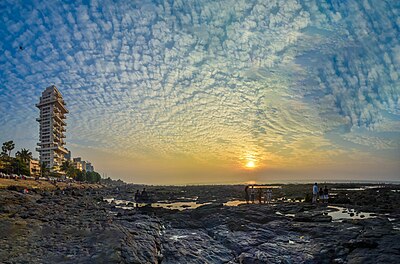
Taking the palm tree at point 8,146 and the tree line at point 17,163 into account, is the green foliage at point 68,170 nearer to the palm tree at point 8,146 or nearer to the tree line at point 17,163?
the tree line at point 17,163

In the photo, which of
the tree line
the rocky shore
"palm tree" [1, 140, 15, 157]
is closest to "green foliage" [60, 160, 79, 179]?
the tree line

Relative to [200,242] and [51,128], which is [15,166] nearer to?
[51,128]

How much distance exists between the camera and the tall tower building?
154m

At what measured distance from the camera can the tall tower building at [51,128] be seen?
15400cm

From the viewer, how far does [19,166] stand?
9156cm

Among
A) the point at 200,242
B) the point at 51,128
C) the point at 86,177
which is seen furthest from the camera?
the point at 86,177

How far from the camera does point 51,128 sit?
158 metres

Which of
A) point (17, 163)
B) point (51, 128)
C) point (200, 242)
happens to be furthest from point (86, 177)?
point (200, 242)

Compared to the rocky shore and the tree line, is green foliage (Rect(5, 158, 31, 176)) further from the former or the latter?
the rocky shore

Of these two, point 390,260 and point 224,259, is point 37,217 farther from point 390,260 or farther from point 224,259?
point 390,260

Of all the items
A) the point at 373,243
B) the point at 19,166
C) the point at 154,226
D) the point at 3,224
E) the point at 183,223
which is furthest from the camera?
the point at 19,166

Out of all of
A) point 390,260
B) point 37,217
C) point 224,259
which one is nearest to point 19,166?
point 37,217

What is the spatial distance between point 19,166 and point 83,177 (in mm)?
64432

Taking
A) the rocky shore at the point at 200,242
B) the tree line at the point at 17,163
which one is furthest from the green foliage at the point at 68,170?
the rocky shore at the point at 200,242
